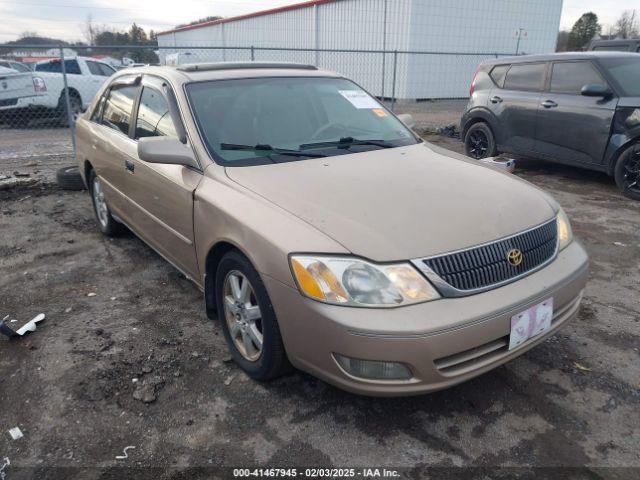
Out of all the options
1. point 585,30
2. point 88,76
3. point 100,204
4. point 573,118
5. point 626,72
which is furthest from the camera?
point 585,30

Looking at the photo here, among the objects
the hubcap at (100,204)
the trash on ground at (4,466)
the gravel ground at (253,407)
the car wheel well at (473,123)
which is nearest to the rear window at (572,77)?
the car wheel well at (473,123)

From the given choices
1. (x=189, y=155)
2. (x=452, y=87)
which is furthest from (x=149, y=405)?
(x=452, y=87)

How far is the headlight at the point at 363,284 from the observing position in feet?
7.16

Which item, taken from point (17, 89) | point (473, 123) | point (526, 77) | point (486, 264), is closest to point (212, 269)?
point (486, 264)

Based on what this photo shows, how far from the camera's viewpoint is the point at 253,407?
266cm

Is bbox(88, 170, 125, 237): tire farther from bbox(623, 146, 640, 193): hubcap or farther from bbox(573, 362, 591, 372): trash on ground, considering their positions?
bbox(623, 146, 640, 193): hubcap

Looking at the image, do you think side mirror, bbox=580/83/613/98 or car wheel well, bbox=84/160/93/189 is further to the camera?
side mirror, bbox=580/83/613/98

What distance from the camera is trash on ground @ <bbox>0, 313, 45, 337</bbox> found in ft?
10.9

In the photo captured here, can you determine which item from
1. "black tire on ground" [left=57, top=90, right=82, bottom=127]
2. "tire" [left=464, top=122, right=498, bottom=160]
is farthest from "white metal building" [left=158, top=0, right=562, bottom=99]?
"tire" [left=464, top=122, right=498, bottom=160]

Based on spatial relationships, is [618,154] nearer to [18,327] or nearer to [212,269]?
[212,269]

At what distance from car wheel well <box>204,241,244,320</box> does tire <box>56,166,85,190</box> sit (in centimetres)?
462

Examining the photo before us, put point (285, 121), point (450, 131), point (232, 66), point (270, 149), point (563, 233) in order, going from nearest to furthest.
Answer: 1. point (563, 233)
2. point (270, 149)
3. point (285, 121)
4. point (232, 66)
5. point (450, 131)

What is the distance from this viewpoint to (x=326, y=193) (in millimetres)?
2664

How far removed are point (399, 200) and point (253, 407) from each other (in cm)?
132
